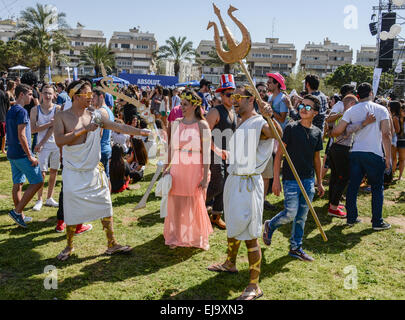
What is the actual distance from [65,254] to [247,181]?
8.14 ft

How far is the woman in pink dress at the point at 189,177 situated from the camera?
4340mm

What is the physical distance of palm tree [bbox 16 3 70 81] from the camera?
36.4 meters

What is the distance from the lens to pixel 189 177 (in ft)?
14.5

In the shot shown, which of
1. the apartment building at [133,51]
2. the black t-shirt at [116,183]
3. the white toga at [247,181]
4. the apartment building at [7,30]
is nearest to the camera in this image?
the white toga at [247,181]

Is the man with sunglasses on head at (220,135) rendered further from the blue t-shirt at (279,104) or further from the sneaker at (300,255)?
the sneaker at (300,255)

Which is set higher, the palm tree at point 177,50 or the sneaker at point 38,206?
the palm tree at point 177,50

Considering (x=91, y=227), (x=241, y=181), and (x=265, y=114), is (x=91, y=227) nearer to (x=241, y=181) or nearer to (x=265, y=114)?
(x=241, y=181)

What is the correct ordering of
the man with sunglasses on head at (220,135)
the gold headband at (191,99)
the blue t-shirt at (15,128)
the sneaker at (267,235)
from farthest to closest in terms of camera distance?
the man with sunglasses on head at (220,135)
the blue t-shirt at (15,128)
the sneaker at (267,235)
the gold headband at (191,99)

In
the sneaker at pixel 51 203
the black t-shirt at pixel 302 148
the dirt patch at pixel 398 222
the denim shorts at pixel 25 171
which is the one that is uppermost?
the black t-shirt at pixel 302 148

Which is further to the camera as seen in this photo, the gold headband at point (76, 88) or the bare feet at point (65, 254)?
the bare feet at point (65, 254)

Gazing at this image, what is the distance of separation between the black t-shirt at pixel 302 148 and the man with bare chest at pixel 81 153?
5.87ft

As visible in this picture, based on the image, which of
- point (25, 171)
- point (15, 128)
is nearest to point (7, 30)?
point (15, 128)

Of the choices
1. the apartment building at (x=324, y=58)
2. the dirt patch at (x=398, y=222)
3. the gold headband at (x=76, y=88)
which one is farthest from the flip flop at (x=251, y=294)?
the apartment building at (x=324, y=58)
